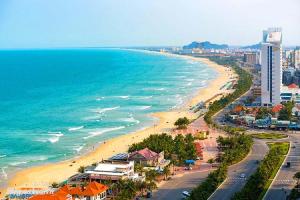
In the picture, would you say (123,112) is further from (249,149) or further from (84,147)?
(249,149)

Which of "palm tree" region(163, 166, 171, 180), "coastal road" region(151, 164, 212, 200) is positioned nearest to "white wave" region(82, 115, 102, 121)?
"coastal road" region(151, 164, 212, 200)

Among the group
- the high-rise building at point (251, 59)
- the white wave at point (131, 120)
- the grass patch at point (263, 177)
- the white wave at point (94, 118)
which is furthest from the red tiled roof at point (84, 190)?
the high-rise building at point (251, 59)

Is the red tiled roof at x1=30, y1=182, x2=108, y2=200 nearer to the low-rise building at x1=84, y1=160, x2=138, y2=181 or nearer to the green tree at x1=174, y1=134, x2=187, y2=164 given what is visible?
the low-rise building at x1=84, y1=160, x2=138, y2=181

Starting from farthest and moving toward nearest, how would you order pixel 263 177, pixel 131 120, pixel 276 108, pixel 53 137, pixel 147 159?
pixel 276 108 → pixel 131 120 → pixel 53 137 → pixel 147 159 → pixel 263 177

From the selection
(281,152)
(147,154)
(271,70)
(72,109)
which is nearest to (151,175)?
(147,154)

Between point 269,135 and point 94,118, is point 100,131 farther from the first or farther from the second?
point 269,135

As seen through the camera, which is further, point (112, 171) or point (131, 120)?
point (131, 120)

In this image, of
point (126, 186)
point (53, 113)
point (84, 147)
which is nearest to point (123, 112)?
point (53, 113)
